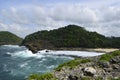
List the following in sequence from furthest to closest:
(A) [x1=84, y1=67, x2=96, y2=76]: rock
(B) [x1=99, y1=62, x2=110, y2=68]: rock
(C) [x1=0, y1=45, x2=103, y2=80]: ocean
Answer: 1. (C) [x1=0, y1=45, x2=103, y2=80]: ocean
2. (B) [x1=99, y1=62, x2=110, y2=68]: rock
3. (A) [x1=84, y1=67, x2=96, y2=76]: rock

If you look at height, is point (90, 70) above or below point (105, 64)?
below

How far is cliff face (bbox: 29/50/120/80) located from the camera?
43.5 ft

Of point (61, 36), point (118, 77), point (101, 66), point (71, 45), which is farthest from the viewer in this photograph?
point (61, 36)

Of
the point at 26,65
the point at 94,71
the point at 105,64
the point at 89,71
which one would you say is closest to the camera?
Answer: the point at 89,71

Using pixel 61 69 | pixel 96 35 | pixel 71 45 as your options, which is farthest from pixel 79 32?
pixel 61 69

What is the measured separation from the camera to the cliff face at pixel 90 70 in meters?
13.2

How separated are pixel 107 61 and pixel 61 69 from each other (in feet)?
8.56

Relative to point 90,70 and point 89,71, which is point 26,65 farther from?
point 89,71

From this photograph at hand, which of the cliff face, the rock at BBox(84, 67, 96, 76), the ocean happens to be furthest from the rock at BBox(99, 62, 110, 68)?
the ocean

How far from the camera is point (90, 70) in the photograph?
44.3ft

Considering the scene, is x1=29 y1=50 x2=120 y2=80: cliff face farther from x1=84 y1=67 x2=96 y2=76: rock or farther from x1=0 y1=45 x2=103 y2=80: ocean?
x1=0 y1=45 x2=103 y2=80: ocean

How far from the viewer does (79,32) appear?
194250 mm

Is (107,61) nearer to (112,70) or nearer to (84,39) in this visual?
(112,70)

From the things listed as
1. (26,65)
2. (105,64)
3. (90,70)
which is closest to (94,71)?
(90,70)
